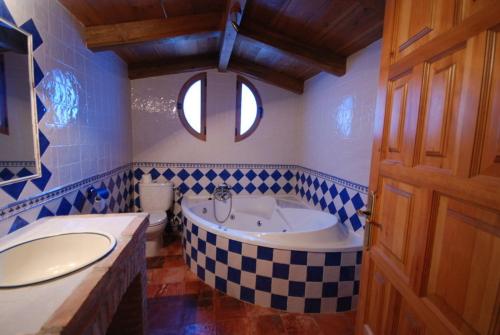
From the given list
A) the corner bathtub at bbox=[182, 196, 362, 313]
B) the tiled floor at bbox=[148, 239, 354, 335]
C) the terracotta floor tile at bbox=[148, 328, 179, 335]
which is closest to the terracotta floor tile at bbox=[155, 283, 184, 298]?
the tiled floor at bbox=[148, 239, 354, 335]

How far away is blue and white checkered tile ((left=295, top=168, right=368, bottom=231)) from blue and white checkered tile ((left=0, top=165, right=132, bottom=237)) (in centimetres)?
218

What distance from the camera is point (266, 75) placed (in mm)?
2979

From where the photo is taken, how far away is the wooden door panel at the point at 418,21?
0.72 metres

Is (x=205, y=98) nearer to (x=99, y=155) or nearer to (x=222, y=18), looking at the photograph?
(x=222, y=18)

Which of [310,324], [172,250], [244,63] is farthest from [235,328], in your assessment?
[244,63]

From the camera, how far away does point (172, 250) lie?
2.76m

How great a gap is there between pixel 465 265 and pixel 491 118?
0.39 meters

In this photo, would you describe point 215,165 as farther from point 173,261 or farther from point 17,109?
point 17,109

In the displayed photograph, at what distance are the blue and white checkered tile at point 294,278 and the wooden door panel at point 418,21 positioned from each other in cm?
143

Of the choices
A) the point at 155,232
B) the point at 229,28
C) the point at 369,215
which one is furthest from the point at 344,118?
the point at 155,232

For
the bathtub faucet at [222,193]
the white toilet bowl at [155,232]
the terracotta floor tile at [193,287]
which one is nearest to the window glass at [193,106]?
the bathtub faucet at [222,193]

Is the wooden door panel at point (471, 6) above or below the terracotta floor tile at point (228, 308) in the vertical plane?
above

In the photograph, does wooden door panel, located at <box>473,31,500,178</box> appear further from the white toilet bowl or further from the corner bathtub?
the white toilet bowl

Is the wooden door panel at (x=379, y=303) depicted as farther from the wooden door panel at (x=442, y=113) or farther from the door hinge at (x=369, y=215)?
the wooden door panel at (x=442, y=113)
